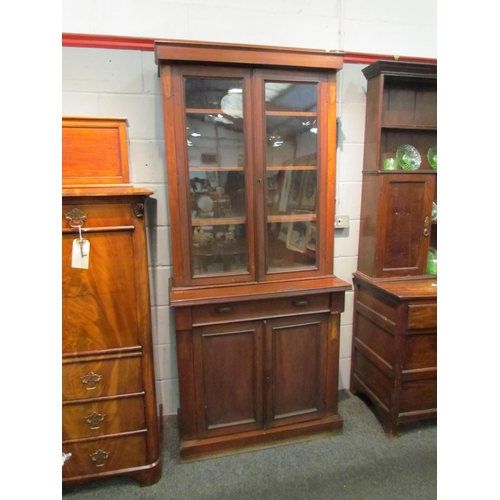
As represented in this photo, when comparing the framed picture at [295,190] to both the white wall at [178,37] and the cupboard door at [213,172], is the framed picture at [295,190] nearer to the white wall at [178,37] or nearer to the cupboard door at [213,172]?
the cupboard door at [213,172]

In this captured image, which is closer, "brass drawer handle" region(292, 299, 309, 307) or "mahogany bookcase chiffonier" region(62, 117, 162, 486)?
"mahogany bookcase chiffonier" region(62, 117, 162, 486)

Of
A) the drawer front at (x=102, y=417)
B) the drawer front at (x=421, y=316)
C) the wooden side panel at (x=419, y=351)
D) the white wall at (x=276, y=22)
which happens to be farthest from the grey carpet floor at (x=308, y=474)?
the white wall at (x=276, y=22)

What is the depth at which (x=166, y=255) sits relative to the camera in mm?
1844

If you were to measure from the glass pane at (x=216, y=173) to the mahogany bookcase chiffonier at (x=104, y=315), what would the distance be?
0.32 m

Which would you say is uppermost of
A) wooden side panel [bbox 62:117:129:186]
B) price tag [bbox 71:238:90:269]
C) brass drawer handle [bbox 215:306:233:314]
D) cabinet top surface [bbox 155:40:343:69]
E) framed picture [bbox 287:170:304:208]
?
cabinet top surface [bbox 155:40:343:69]

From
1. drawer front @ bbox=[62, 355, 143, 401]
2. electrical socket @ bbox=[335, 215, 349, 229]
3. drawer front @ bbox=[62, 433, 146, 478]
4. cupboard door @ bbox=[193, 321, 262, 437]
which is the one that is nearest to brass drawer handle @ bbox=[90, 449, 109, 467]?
drawer front @ bbox=[62, 433, 146, 478]

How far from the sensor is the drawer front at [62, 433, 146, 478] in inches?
56.7

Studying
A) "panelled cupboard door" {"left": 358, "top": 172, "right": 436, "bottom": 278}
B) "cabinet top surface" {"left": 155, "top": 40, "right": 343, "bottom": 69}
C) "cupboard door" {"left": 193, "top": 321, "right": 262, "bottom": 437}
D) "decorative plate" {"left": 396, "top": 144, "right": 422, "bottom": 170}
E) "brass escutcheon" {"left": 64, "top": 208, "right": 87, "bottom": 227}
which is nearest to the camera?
"brass escutcheon" {"left": 64, "top": 208, "right": 87, "bottom": 227}

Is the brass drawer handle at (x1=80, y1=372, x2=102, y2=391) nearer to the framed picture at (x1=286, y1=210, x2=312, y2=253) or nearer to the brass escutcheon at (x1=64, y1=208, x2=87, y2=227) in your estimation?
the brass escutcheon at (x1=64, y1=208, x2=87, y2=227)

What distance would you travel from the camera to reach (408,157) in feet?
6.40

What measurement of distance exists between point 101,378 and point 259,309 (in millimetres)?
772

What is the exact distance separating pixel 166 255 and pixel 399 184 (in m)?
1.38

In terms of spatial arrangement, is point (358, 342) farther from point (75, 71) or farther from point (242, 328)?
point (75, 71)
